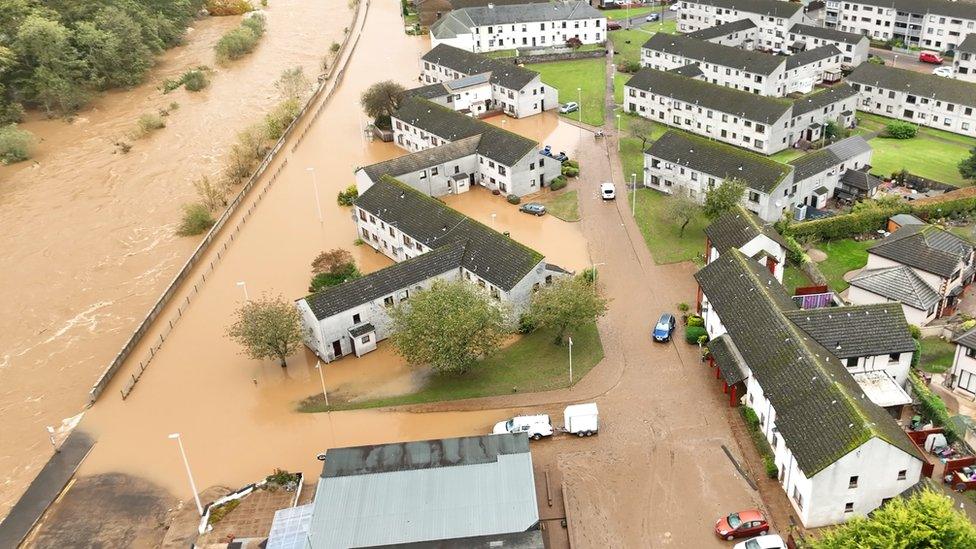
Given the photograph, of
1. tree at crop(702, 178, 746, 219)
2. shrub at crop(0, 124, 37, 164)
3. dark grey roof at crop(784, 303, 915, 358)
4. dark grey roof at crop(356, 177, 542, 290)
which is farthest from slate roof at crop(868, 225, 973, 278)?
shrub at crop(0, 124, 37, 164)

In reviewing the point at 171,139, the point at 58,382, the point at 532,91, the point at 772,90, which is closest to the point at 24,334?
the point at 58,382

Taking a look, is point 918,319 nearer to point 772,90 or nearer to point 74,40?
point 772,90

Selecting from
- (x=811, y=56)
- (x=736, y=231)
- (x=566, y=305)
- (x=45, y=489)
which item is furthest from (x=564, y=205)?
(x=811, y=56)

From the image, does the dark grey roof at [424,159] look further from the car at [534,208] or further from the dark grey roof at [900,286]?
the dark grey roof at [900,286]

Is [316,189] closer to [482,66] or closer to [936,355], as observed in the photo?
[482,66]

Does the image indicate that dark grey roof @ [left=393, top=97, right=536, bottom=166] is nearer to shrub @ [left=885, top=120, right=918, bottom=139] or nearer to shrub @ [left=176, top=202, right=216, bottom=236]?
shrub @ [left=176, top=202, right=216, bottom=236]

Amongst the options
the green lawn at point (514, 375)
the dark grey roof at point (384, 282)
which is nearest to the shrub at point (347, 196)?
the dark grey roof at point (384, 282)
